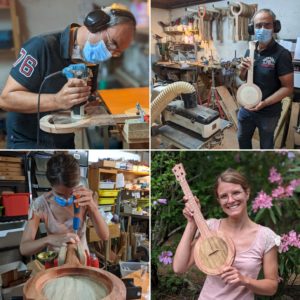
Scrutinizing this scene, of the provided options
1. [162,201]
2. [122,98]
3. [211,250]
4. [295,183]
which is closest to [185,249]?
[211,250]

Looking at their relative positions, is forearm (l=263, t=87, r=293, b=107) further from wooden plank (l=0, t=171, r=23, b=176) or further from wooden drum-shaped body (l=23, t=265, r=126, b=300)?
wooden plank (l=0, t=171, r=23, b=176)

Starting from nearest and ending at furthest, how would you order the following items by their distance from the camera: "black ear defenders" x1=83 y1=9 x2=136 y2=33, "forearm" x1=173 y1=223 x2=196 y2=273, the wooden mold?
the wooden mold < "black ear defenders" x1=83 y1=9 x2=136 y2=33 < "forearm" x1=173 y1=223 x2=196 y2=273

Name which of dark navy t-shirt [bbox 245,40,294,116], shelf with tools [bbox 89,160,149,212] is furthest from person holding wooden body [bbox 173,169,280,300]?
dark navy t-shirt [bbox 245,40,294,116]

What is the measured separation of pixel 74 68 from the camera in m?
1.65

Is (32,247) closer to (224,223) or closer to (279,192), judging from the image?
(224,223)

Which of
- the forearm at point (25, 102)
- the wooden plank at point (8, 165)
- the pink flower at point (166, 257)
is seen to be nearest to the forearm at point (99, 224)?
the pink flower at point (166, 257)

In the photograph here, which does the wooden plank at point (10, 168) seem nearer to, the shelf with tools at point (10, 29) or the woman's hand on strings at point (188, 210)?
the shelf with tools at point (10, 29)

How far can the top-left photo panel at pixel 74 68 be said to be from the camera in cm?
164

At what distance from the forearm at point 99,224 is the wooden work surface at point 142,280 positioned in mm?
188

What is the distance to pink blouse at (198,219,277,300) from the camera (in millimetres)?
1681

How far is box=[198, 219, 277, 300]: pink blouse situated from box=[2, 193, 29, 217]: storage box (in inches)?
30.9

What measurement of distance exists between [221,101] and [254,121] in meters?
0.15

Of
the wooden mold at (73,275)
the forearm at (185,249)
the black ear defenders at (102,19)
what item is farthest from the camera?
the forearm at (185,249)

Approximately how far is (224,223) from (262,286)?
272mm
